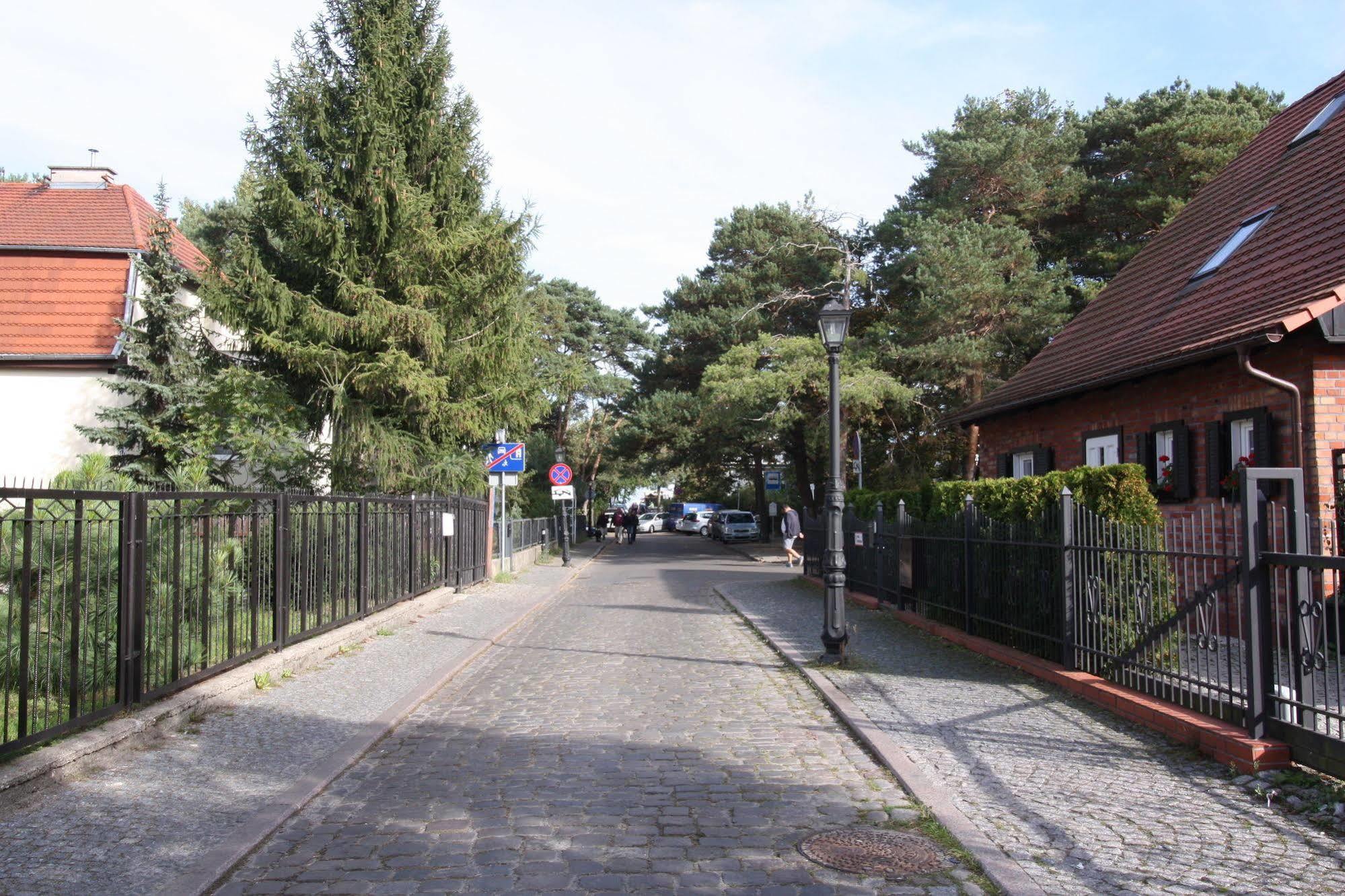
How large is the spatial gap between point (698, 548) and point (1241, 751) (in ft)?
129

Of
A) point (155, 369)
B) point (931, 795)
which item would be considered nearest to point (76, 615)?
point (931, 795)

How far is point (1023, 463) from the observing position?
19453 millimetres

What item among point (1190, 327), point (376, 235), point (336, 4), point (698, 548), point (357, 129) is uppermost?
point (336, 4)

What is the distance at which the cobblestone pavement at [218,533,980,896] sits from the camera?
4.57 m

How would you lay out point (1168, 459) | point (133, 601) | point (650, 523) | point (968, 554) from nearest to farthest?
point (133, 601)
point (968, 554)
point (1168, 459)
point (650, 523)

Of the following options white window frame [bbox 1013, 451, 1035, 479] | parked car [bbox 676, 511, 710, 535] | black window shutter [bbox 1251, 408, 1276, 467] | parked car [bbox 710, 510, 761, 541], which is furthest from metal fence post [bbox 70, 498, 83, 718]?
parked car [bbox 676, 511, 710, 535]

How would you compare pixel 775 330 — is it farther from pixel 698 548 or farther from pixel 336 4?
pixel 336 4

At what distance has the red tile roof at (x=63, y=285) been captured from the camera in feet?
75.2

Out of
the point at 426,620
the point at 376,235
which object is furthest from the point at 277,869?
the point at 376,235

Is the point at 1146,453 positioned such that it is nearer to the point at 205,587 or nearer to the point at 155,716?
the point at 205,587

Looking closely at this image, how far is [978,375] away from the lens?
2928 centimetres

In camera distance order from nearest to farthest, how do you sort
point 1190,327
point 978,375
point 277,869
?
point 277,869 → point 1190,327 → point 978,375

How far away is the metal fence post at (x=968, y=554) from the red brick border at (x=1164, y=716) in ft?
2.26

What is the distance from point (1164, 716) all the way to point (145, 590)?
745 cm
